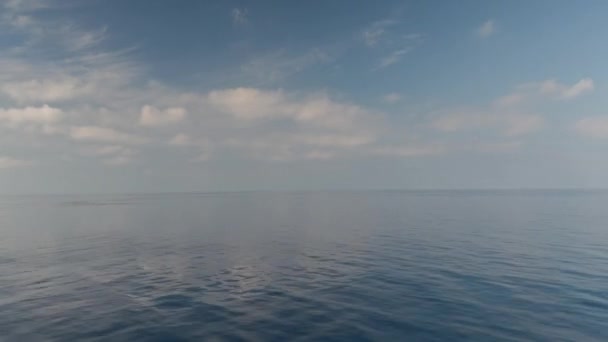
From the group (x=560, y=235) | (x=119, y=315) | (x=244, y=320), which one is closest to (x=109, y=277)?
(x=119, y=315)

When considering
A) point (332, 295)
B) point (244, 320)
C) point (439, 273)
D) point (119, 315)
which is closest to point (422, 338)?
point (332, 295)

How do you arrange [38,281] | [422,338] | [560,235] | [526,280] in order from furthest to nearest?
[560,235]
[38,281]
[526,280]
[422,338]

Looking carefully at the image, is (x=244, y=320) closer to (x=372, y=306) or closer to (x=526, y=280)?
(x=372, y=306)

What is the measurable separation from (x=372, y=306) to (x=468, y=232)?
47854 millimetres

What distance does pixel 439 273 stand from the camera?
35.9m

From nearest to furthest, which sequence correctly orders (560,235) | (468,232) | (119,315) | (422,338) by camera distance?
(422,338) < (119,315) < (560,235) < (468,232)

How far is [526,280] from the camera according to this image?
1316 inches

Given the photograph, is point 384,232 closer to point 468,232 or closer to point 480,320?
point 468,232

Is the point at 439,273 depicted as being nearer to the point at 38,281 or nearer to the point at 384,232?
the point at 384,232

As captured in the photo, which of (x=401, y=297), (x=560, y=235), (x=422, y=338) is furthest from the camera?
(x=560, y=235)

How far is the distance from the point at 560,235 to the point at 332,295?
54.2 metres

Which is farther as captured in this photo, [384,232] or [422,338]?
[384,232]

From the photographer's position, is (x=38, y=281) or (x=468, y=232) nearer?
(x=38, y=281)

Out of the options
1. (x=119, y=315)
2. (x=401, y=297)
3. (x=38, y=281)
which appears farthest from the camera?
(x=38, y=281)
